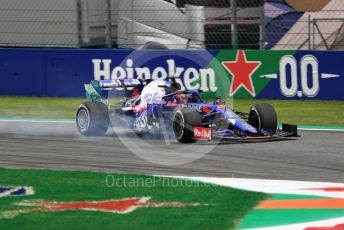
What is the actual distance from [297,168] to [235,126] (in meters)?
1.93

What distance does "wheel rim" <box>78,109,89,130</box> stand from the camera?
1308 centimetres

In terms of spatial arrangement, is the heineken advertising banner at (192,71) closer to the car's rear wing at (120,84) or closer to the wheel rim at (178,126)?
the car's rear wing at (120,84)

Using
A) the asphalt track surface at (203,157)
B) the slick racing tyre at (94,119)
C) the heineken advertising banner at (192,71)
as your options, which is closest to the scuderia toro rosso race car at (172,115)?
the slick racing tyre at (94,119)

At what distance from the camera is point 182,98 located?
40.7 feet

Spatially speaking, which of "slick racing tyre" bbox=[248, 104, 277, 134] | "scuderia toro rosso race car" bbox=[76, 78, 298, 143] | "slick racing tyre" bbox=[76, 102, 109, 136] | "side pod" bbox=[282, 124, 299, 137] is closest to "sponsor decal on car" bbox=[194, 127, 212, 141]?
"scuderia toro rosso race car" bbox=[76, 78, 298, 143]

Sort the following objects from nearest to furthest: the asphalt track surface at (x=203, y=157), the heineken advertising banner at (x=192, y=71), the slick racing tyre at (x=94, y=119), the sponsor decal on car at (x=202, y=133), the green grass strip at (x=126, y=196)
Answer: the green grass strip at (x=126, y=196) → the asphalt track surface at (x=203, y=157) → the sponsor decal on car at (x=202, y=133) → the slick racing tyre at (x=94, y=119) → the heineken advertising banner at (x=192, y=71)

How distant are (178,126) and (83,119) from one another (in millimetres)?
1989

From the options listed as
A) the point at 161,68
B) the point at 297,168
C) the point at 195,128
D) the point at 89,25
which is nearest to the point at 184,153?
the point at 195,128

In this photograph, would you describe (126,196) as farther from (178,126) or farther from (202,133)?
(178,126)

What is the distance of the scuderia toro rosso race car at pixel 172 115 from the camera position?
1176 centimetres

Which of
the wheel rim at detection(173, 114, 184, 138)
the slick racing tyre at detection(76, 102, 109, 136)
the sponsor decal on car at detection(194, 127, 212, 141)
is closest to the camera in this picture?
the sponsor decal on car at detection(194, 127, 212, 141)

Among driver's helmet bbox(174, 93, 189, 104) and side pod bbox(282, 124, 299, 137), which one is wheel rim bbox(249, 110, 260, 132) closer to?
side pod bbox(282, 124, 299, 137)

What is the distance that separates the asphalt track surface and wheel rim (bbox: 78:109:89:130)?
174 mm

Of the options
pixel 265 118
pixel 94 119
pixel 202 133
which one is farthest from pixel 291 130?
pixel 94 119
